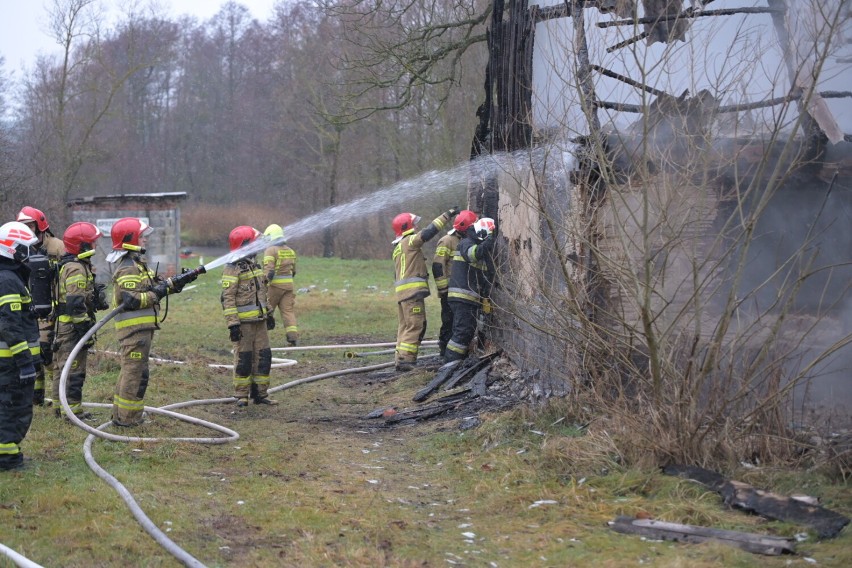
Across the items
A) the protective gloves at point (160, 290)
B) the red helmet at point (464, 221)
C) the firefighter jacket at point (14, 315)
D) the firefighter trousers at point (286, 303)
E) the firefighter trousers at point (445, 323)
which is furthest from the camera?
the firefighter trousers at point (286, 303)

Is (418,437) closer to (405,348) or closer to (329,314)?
(405,348)

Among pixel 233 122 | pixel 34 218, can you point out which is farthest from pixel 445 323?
pixel 233 122

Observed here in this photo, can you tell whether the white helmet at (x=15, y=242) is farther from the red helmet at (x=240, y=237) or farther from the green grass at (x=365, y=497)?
the red helmet at (x=240, y=237)

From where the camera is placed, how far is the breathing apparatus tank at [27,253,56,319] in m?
7.99

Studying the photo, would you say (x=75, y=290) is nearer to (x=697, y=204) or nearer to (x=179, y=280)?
(x=179, y=280)

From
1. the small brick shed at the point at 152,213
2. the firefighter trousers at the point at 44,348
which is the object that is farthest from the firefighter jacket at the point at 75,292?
the small brick shed at the point at 152,213

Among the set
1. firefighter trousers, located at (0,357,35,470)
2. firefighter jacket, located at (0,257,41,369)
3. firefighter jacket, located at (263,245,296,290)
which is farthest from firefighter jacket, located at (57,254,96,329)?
firefighter jacket, located at (263,245,296,290)

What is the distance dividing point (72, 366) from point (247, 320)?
163 centimetres

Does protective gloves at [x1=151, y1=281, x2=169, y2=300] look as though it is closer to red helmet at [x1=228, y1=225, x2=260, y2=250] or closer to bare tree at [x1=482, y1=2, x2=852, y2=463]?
red helmet at [x1=228, y1=225, x2=260, y2=250]

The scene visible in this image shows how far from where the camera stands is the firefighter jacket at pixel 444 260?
10664 mm

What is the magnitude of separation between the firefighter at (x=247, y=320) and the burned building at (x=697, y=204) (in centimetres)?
253

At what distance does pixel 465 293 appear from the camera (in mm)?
9938

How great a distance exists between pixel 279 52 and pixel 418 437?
33.0 m

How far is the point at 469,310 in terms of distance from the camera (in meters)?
10.0
